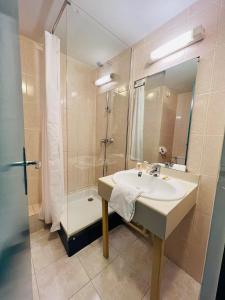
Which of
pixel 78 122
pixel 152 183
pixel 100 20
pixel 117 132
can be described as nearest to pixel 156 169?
pixel 152 183

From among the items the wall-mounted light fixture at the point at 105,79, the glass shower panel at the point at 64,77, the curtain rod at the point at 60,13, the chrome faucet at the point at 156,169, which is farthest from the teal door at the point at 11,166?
the wall-mounted light fixture at the point at 105,79

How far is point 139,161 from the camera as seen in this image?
1.62m

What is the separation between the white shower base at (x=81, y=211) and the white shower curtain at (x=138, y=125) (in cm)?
81

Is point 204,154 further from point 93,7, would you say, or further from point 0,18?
point 93,7

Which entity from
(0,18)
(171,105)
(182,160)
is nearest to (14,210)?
(0,18)

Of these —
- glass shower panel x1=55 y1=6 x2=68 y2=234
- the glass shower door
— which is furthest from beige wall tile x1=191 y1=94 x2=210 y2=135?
glass shower panel x1=55 y1=6 x2=68 y2=234

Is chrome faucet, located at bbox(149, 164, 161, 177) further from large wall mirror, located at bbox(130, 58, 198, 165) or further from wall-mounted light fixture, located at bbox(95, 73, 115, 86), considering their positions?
wall-mounted light fixture, located at bbox(95, 73, 115, 86)

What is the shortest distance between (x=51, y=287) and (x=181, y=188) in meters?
1.31

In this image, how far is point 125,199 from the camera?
3.12 feet

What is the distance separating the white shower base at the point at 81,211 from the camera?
1.43m

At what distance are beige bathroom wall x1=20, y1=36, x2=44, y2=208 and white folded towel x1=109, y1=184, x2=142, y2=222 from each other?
127cm

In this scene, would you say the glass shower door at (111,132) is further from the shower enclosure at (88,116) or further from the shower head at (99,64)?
the shower head at (99,64)

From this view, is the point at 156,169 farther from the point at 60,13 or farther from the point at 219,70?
the point at 60,13

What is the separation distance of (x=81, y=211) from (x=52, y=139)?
104 centimetres
